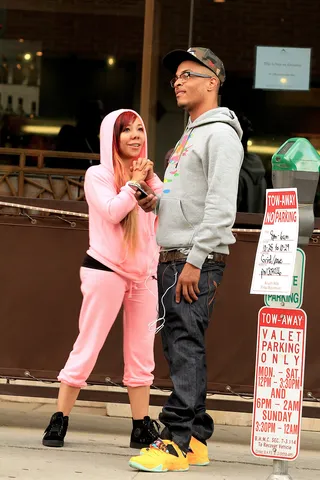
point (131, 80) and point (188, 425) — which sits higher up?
point (131, 80)

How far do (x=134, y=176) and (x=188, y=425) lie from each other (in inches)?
51.6

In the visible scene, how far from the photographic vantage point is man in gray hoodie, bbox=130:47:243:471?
18.0ft

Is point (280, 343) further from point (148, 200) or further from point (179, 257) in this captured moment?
point (148, 200)

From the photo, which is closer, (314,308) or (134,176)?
(134,176)

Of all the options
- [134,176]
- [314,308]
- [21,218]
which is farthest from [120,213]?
[314,308]

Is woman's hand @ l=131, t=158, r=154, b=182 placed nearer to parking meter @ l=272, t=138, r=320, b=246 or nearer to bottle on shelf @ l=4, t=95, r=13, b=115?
parking meter @ l=272, t=138, r=320, b=246

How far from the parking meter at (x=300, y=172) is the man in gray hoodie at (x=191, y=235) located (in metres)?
0.43

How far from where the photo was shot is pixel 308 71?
9094 millimetres

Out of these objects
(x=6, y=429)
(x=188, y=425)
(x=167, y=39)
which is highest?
(x=167, y=39)

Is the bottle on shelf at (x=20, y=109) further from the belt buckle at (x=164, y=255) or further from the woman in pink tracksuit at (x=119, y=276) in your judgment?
the belt buckle at (x=164, y=255)

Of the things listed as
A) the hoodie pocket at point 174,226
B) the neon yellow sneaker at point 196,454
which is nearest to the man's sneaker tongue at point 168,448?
the neon yellow sneaker at point 196,454

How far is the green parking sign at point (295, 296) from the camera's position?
16.5ft

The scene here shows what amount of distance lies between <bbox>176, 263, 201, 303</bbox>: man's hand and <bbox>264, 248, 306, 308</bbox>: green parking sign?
1.68ft

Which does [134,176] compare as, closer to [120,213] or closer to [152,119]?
[120,213]
